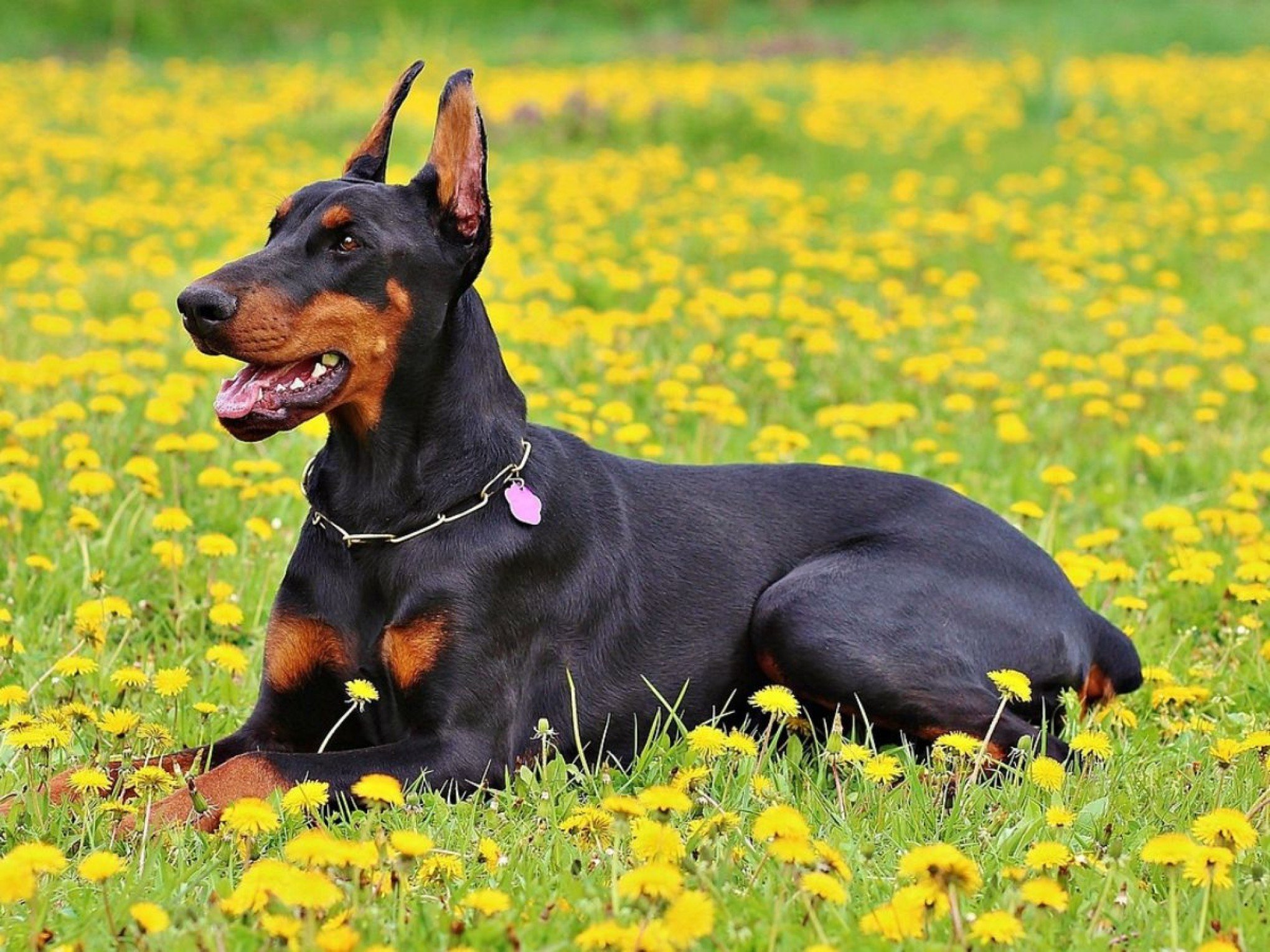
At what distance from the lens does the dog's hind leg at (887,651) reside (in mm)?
3916

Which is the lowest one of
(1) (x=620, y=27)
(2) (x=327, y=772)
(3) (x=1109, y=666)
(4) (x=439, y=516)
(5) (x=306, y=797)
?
(3) (x=1109, y=666)

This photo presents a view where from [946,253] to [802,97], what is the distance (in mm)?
6444

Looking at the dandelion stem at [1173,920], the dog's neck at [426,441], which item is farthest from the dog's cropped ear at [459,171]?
the dandelion stem at [1173,920]

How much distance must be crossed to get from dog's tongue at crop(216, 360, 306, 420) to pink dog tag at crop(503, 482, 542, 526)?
57 cm

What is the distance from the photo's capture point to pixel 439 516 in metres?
3.73

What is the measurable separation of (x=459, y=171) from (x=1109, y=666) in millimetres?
2143

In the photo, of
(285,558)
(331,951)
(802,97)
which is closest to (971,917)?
(331,951)

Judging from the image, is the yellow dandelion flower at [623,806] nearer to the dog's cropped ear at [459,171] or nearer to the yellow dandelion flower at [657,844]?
the yellow dandelion flower at [657,844]

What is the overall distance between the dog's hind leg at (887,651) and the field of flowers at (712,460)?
0.17 metres

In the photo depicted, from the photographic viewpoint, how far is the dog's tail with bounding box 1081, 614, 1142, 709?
4.32 metres

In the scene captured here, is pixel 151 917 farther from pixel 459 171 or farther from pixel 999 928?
pixel 459 171

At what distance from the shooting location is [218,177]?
11648 mm

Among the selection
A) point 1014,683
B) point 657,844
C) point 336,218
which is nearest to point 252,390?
point 336,218

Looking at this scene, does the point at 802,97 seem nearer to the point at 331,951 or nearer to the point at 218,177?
the point at 218,177
